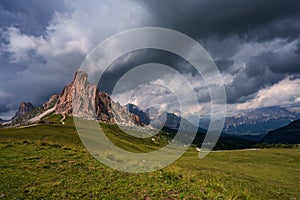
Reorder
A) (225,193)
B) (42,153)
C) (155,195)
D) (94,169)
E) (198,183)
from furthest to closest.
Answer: (42,153), (94,169), (198,183), (225,193), (155,195)

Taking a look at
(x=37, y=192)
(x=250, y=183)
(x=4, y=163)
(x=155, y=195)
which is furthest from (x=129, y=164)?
(x=250, y=183)

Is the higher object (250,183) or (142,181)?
(142,181)

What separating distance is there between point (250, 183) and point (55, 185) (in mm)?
25419

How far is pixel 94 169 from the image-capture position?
20297mm

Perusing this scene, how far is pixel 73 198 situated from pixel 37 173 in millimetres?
6279

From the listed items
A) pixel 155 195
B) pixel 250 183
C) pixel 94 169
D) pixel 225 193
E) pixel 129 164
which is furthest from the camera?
pixel 250 183

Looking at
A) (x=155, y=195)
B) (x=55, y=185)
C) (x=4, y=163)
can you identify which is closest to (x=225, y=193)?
(x=155, y=195)

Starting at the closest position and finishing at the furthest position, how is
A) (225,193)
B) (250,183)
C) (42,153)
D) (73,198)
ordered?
(73,198), (225,193), (42,153), (250,183)

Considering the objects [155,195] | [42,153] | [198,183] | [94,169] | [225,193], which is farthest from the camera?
[42,153]

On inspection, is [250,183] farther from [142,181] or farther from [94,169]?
[94,169]

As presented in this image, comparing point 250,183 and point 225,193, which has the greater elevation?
point 225,193

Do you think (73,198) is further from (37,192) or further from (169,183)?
(169,183)

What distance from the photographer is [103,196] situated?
1486 centimetres

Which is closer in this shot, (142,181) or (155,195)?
(155,195)
